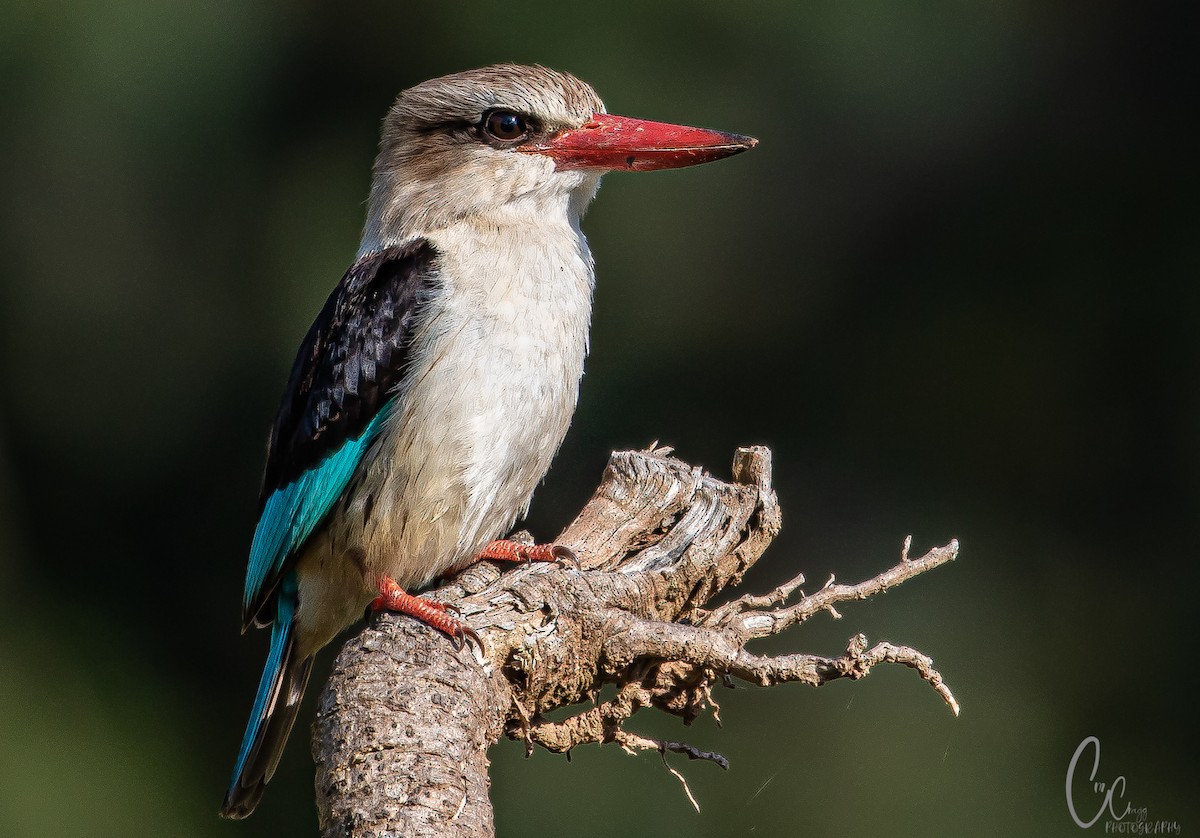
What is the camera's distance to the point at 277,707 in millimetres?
2955

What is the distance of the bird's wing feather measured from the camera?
287cm

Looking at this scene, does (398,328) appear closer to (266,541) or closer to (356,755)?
(266,541)

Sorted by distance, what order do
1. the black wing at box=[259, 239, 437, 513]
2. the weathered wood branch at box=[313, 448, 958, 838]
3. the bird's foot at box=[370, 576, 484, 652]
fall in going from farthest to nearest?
the black wing at box=[259, 239, 437, 513] → the bird's foot at box=[370, 576, 484, 652] → the weathered wood branch at box=[313, 448, 958, 838]

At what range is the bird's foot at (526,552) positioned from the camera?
2.64m

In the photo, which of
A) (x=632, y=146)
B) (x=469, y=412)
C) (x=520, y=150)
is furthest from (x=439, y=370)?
(x=632, y=146)

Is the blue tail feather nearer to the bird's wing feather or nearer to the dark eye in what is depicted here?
the bird's wing feather

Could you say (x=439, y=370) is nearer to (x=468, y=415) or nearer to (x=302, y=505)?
(x=468, y=415)

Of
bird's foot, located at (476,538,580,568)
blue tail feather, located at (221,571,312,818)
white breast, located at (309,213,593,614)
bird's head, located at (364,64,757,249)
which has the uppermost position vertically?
bird's head, located at (364,64,757,249)

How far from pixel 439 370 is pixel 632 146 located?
73 centimetres

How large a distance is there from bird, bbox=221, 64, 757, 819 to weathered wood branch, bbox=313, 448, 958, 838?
191mm

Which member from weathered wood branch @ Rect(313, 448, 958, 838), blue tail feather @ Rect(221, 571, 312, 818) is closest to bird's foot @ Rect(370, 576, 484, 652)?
weathered wood branch @ Rect(313, 448, 958, 838)

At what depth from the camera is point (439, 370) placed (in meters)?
→ 2.78

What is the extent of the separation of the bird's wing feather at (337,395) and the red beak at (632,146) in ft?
1.26

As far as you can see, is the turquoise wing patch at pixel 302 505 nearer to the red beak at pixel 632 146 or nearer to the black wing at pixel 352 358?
the black wing at pixel 352 358
